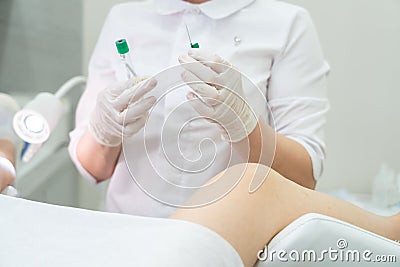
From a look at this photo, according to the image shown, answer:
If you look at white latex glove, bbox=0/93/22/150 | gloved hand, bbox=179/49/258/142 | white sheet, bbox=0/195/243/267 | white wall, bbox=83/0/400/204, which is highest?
gloved hand, bbox=179/49/258/142

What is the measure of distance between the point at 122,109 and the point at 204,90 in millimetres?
186

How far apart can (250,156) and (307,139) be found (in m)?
0.27

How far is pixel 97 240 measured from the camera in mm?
715

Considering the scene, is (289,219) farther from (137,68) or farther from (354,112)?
(354,112)

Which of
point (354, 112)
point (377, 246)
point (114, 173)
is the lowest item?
point (354, 112)

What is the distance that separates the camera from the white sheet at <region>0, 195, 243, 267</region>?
2.20 ft

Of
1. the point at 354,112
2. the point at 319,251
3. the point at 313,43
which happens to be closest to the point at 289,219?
the point at 319,251

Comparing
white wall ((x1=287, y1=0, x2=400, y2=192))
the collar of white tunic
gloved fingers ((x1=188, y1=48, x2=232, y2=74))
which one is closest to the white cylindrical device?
the collar of white tunic

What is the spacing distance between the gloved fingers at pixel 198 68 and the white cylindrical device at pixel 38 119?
0.37 metres

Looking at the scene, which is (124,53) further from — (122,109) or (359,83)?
(359,83)

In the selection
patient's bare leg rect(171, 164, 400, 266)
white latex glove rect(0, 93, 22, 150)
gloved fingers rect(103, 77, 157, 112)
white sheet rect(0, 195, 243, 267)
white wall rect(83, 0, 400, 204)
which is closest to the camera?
white sheet rect(0, 195, 243, 267)

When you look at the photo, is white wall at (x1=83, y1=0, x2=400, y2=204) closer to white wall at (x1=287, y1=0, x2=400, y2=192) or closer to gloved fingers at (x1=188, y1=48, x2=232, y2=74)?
white wall at (x1=287, y1=0, x2=400, y2=192)

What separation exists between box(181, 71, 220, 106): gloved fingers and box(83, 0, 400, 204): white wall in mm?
889

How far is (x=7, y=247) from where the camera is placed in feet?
2.32
